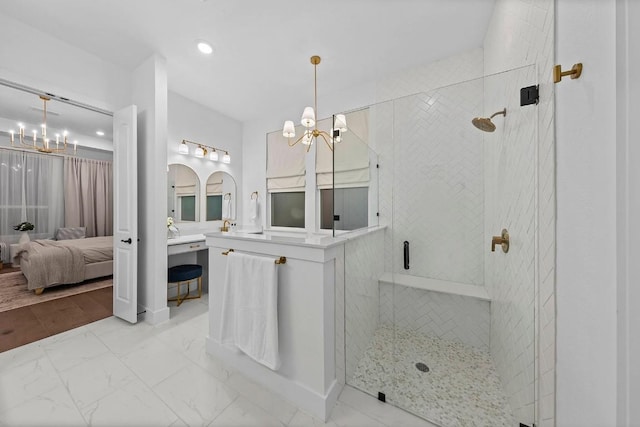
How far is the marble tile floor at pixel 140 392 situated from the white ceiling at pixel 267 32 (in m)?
2.88

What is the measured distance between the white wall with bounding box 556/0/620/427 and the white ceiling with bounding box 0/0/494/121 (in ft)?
4.52

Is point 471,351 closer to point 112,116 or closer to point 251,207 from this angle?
point 251,207

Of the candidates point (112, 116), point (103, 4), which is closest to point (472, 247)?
point (103, 4)

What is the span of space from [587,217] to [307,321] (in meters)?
1.32

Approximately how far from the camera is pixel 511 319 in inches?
56.9

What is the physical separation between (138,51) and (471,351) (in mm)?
4358

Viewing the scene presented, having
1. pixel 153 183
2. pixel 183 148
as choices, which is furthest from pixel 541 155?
pixel 183 148

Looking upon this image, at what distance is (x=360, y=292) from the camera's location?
1.83 meters

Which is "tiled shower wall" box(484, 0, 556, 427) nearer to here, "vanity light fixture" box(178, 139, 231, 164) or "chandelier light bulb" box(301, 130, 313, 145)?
"chandelier light bulb" box(301, 130, 313, 145)

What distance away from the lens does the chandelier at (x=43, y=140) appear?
252cm

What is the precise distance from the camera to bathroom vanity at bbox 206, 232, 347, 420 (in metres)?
1.32

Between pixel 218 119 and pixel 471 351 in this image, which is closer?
pixel 471 351

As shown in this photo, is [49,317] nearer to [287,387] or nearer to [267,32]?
[287,387]

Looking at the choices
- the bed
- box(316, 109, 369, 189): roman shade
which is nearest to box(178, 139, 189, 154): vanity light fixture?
box(316, 109, 369, 189): roman shade
